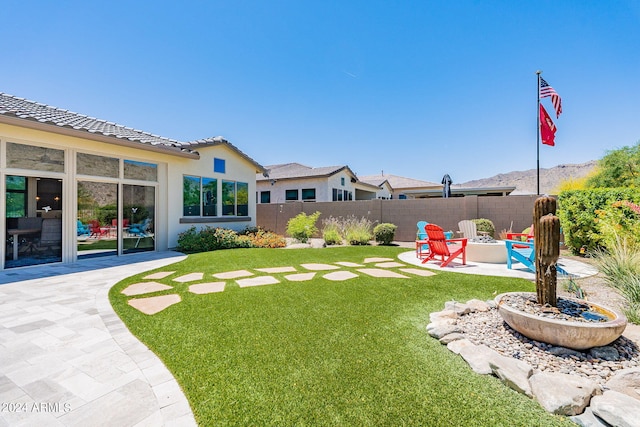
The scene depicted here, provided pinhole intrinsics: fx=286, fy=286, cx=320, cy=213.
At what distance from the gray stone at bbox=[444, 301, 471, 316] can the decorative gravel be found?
0.43 m

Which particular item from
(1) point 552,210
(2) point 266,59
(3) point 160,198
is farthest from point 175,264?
(2) point 266,59

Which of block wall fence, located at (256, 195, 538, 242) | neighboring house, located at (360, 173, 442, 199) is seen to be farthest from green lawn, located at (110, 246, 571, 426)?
neighboring house, located at (360, 173, 442, 199)

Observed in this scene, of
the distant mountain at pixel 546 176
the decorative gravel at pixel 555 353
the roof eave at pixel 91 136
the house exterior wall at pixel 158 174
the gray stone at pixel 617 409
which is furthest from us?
the distant mountain at pixel 546 176

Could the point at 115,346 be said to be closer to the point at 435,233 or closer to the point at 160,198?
the point at 435,233

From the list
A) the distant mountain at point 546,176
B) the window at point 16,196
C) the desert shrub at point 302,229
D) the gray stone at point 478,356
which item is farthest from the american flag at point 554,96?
the distant mountain at point 546,176

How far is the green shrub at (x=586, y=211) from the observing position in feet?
24.3

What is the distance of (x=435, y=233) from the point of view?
727cm

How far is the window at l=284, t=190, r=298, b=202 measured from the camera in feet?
69.2

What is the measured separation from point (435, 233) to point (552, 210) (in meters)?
4.19

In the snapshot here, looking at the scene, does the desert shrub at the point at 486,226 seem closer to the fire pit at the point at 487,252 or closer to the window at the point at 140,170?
the fire pit at the point at 487,252

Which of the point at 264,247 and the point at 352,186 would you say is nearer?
the point at 264,247

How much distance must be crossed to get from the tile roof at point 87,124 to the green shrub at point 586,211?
11.7m

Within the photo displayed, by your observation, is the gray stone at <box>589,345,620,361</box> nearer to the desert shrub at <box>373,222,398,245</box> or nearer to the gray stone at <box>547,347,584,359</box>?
the gray stone at <box>547,347,584,359</box>

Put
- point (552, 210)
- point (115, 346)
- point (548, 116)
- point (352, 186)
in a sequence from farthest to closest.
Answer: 1. point (352, 186)
2. point (548, 116)
3. point (552, 210)
4. point (115, 346)
